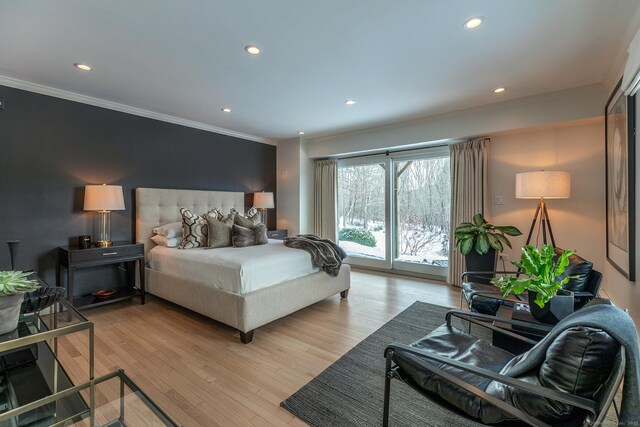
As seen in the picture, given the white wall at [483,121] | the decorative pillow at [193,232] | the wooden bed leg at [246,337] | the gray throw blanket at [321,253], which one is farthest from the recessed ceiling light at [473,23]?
the decorative pillow at [193,232]

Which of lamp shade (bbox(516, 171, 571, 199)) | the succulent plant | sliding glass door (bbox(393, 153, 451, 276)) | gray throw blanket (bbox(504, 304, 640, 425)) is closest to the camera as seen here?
gray throw blanket (bbox(504, 304, 640, 425))

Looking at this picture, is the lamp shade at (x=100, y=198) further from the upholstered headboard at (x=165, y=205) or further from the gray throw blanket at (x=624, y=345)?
the gray throw blanket at (x=624, y=345)

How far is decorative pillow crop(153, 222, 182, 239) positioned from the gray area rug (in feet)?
8.83

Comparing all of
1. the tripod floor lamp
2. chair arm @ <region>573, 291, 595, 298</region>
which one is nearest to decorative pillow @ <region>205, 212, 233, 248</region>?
chair arm @ <region>573, 291, 595, 298</region>

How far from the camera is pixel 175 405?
1752 mm

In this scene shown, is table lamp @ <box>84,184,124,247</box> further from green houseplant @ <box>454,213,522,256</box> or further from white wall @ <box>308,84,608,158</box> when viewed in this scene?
green houseplant @ <box>454,213,522,256</box>

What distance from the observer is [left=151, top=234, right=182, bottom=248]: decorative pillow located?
369 cm

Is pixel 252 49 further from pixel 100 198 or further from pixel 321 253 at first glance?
pixel 100 198

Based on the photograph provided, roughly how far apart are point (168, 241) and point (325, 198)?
117 inches

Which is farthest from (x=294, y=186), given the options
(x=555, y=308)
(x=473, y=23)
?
(x=555, y=308)

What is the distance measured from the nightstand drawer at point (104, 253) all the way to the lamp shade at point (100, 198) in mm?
456

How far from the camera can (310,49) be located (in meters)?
2.41

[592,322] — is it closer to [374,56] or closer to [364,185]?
[374,56]

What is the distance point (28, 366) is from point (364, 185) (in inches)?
188
